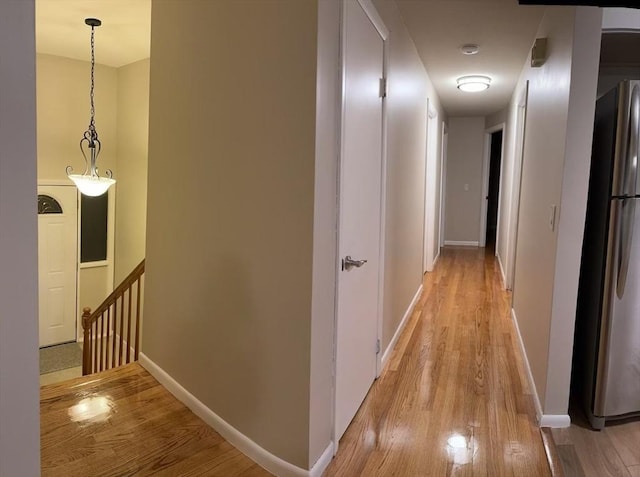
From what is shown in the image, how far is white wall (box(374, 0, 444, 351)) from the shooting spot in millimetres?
3170

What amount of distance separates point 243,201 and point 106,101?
4.32 metres

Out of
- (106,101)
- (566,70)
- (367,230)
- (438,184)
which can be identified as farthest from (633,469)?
(106,101)

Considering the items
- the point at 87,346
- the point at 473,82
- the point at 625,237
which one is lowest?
the point at 87,346

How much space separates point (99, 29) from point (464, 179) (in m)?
6.36

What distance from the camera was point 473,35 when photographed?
3758 millimetres

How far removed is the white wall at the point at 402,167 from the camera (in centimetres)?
317

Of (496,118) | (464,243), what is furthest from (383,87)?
(464,243)

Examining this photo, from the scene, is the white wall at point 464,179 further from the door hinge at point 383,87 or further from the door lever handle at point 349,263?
the door lever handle at point 349,263

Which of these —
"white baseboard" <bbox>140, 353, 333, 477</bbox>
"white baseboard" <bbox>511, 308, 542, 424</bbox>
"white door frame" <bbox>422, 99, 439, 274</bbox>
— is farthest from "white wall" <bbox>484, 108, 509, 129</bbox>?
"white baseboard" <bbox>140, 353, 333, 477</bbox>

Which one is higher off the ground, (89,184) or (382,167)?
(382,167)

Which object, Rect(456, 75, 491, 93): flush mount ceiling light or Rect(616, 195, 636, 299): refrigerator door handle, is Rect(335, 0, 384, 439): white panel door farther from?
Rect(456, 75, 491, 93): flush mount ceiling light

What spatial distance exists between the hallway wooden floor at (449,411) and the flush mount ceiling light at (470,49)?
7.47ft

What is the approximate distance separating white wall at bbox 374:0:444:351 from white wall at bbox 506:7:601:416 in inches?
35.7

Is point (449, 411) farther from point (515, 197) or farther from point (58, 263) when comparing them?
point (58, 263)
